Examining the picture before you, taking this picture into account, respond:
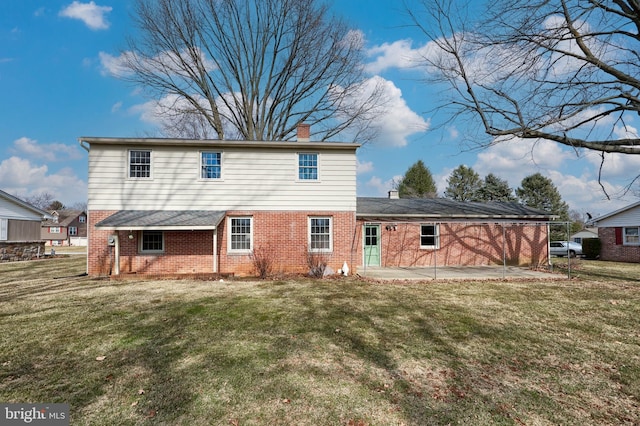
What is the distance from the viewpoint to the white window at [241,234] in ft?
41.3

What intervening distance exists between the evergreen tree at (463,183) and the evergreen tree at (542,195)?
6.84 metres

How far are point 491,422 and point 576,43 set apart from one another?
12341 mm

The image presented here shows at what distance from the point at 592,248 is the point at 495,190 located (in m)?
20.7

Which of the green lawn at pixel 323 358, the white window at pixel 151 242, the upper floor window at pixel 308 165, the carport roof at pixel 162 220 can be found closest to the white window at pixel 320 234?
the upper floor window at pixel 308 165

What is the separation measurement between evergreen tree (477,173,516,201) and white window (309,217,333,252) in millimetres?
36621

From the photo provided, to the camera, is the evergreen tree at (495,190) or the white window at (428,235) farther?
the evergreen tree at (495,190)

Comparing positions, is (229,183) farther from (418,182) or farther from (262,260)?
(418,182)

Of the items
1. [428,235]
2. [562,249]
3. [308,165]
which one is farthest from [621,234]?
[308,165]

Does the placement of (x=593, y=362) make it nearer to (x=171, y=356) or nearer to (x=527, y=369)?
(x=527, y=369)

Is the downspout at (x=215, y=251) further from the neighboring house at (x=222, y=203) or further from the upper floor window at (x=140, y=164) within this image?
the upper floor window at (x=140, y=164)

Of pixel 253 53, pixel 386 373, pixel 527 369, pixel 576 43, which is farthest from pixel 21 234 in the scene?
pixel 576 43

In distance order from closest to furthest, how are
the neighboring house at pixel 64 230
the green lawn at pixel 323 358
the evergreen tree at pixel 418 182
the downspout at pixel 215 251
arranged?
the green lawn at pixel 323 358 < the downspout at pixel 215 251 < the evergreen tree at pixel 418 182 < the neighboring house at pixel 64 230

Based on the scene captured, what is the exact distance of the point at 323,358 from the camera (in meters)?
4.66

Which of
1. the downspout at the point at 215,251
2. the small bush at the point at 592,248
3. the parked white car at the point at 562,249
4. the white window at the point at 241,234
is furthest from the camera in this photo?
the parked white car at the point at 562,249
